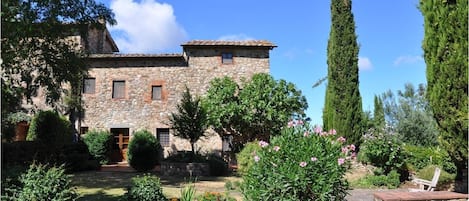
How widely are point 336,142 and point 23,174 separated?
177 inches

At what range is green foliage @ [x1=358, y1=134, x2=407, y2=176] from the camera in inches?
447

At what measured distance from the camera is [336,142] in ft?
17.9

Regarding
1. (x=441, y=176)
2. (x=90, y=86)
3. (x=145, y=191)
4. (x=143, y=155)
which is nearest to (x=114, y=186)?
(x=143, y=155)

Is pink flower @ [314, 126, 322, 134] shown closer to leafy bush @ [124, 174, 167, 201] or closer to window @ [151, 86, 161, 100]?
leafy bush @ [124, 174, 167, 201]

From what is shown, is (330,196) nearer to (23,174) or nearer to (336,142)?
(336,142)

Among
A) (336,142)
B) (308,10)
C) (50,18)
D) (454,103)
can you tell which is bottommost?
(336,142)

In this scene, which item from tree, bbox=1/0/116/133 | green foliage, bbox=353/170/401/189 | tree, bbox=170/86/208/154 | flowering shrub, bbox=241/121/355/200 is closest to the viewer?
flowering shrub, bbox=241/121/355/200

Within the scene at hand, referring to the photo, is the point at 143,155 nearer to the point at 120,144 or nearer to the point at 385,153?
the point at 120,144

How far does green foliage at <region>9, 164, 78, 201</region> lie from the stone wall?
550 inches

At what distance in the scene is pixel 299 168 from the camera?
499cm

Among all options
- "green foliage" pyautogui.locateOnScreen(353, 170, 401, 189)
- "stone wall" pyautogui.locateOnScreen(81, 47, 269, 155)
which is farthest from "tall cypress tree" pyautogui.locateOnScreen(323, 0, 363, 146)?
"stone wall" pyautogui.locateOnScreen(81, 47, 269, 155)

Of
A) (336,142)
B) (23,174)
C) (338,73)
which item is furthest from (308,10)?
(23,174)

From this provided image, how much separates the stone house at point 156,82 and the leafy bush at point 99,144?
1581mm

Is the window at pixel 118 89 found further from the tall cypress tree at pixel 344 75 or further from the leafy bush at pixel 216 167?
the tall cypress tree at pixel 344 75
